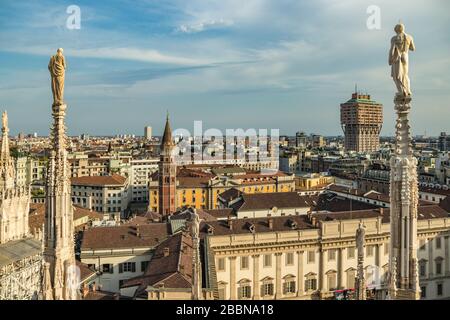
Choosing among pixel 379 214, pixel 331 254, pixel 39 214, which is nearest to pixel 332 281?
pixel 331 254

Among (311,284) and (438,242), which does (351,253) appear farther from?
(438,242)

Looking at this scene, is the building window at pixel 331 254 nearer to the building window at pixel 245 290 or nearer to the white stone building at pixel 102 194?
the building window at pixel 245 290

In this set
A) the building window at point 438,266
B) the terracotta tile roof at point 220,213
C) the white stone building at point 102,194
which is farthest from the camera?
the white stone building at point 102,194

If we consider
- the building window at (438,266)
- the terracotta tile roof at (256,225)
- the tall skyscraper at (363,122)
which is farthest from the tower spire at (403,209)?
the tall skyscraper at (363,122)

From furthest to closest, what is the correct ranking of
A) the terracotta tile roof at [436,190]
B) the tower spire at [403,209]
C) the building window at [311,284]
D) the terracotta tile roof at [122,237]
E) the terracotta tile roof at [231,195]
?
1. the terracotta tile roof at [231,195]
2. the terracotta tile roof at [436,190]
3. the building window at [311,284]
4. the terracotta tile roof at [122,237]
5. the tower spire at [403,209]

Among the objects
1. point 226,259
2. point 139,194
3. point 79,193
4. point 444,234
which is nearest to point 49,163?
point 226,259
